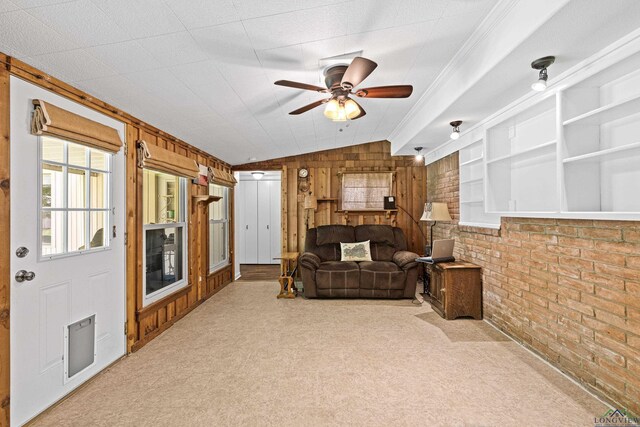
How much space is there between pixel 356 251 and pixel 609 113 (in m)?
3.53

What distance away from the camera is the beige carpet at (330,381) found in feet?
6.30

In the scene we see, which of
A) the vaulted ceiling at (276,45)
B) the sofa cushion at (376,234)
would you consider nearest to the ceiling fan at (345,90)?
the vaulted ceiling at (276,45)

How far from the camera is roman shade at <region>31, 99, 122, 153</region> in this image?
1924mm

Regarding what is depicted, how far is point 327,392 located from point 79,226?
2256mm

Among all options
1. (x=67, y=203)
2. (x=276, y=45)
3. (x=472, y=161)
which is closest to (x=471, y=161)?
(x=472, y=161)

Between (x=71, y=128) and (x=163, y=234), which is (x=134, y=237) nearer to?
(x=163, y=234)

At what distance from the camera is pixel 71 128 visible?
6.99 feet

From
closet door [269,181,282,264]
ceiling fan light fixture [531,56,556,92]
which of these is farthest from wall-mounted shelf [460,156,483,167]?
closet door [269,181,282,264]

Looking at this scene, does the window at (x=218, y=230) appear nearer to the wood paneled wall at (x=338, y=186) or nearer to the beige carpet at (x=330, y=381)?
the wood paneled wall at (x=338, y=186)

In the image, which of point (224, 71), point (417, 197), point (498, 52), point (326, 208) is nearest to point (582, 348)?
point (498, 52)

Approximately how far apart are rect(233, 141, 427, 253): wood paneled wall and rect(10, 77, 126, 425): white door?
324 centimetres

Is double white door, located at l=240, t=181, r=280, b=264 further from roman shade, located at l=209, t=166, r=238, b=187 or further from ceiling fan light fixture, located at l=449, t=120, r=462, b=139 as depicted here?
ceiling fan light fixture, located at l=449, t=120, r=462, b=139

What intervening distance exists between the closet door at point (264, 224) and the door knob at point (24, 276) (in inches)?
222

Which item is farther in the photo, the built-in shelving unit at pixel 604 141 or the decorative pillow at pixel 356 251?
the decorative pillow at pixel 356 251
